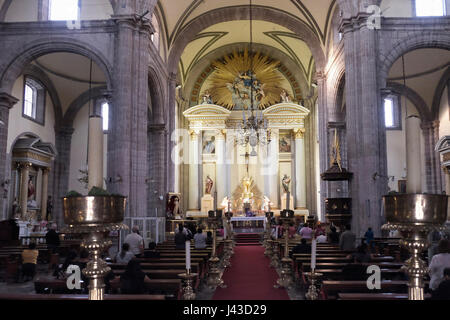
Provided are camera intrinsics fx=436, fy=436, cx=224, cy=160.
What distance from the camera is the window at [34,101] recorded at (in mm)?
18984

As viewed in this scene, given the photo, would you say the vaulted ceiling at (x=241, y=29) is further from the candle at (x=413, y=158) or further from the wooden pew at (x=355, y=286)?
the candle at (x=413, y=158)

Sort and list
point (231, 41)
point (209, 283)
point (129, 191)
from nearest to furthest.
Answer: point (209, 283)
point (129, 191)
point (231, 41)

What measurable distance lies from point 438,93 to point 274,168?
34.1 ft

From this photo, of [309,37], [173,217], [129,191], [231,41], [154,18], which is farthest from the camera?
[231,41]

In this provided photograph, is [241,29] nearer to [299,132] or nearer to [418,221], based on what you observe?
[299,132]

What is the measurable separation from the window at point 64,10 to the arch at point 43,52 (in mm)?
1136

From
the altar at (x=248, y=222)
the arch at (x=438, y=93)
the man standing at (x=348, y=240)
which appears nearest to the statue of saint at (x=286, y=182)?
the altar at (x=248, y=222)

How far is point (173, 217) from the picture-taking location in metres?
19.6

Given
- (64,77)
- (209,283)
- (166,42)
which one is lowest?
(209,283)

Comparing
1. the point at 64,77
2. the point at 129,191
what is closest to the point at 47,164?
the point at 64,77

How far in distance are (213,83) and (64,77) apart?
1046 cm

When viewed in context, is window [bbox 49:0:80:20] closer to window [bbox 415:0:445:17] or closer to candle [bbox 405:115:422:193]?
window [bbox 415:0:445:17]
